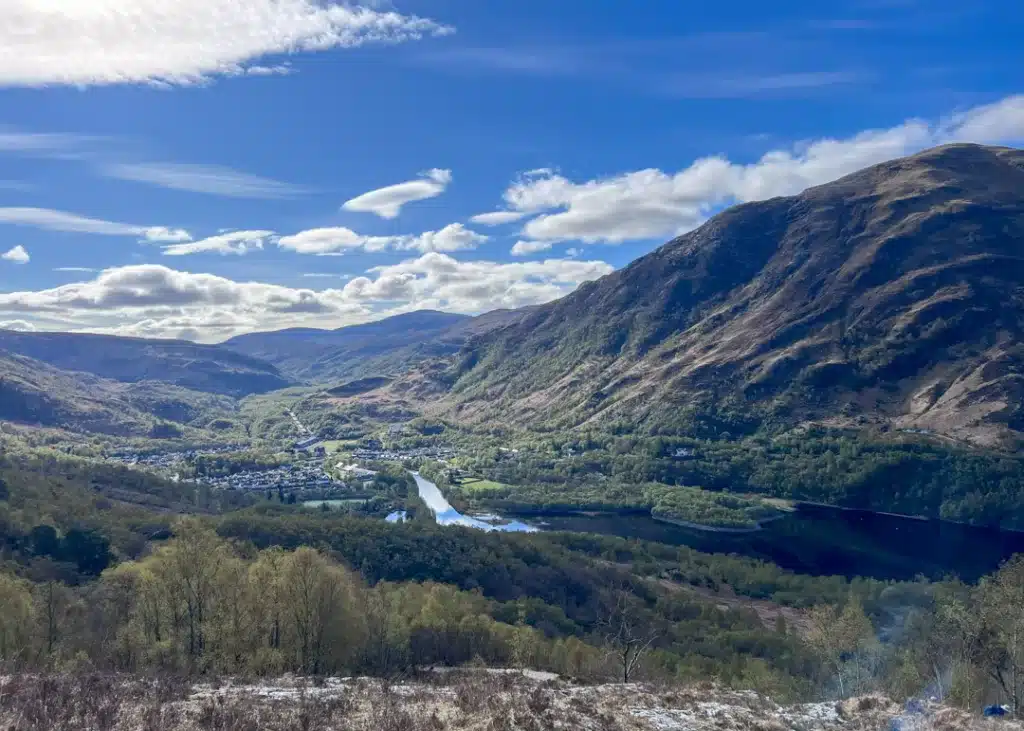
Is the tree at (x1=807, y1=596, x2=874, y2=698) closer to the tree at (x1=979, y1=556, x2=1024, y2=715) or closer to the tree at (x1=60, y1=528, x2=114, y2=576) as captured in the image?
the tree at (x1=979, y1=556, x2=1024, y2=715)

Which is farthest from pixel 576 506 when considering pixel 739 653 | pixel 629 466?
pixel 739 653

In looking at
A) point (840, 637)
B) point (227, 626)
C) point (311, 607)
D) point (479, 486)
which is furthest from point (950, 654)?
point (479, 486)

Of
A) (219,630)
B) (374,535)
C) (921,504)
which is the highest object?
(219,630)

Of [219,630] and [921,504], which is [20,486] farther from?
[921,504]

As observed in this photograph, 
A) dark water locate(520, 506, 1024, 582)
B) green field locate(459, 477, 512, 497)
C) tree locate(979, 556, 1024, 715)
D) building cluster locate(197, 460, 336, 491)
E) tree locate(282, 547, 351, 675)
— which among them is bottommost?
dark water locate(520, 506, 1024, 582)

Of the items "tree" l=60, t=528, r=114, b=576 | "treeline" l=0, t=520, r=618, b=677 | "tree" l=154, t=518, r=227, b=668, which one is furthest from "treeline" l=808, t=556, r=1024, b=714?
"tree" l=60, t=528, r=114, b=576

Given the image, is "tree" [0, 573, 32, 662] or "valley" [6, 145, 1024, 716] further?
"valley" [6, 145, 1024, 716]

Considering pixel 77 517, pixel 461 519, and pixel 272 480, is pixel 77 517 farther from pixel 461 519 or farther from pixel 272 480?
pixel 272 480

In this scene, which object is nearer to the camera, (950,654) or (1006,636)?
(1006,636)
